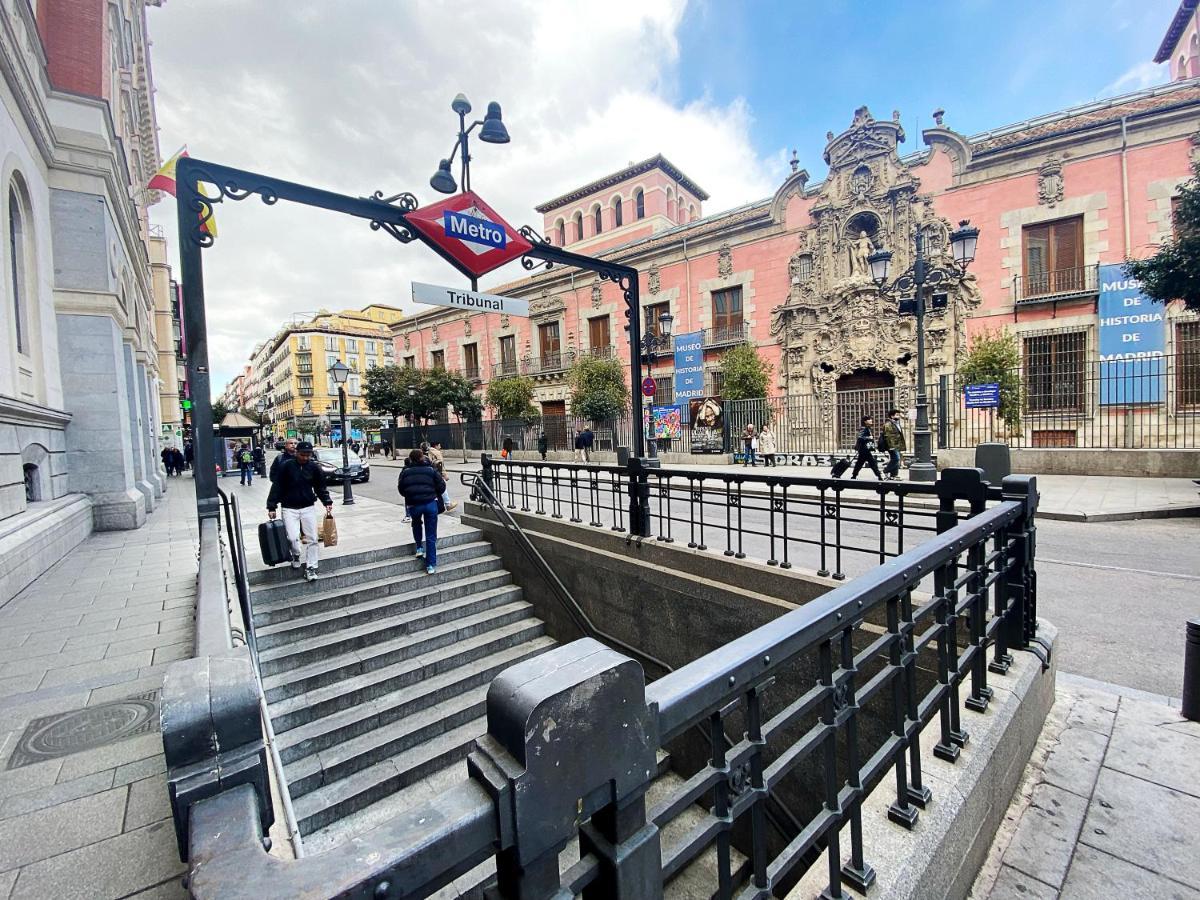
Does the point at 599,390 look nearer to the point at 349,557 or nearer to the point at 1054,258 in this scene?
the point at 1054,258

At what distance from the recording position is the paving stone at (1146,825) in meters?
2.11

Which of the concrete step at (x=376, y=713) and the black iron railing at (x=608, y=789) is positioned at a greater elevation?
the black iron railing at (x=608, y=789)

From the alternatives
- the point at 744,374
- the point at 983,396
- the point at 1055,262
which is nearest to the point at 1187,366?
the point at 1055,262

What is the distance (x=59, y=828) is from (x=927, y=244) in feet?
82.5

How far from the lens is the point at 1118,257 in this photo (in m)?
17.2

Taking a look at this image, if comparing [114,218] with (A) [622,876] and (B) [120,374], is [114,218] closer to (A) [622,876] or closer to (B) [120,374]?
(B) [120,374]

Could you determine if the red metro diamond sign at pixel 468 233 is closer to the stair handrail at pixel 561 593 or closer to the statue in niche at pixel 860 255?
the stair handrail at pixel 561 593

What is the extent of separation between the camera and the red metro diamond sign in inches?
238

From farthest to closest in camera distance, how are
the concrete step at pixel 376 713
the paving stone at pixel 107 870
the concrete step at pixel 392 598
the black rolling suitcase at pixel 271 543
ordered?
the black rolling suitcase at pixel 271 543, the concrete step at pixel 392 598, the concrete step at pixel 376 713, the paving stone at pixel 107 870

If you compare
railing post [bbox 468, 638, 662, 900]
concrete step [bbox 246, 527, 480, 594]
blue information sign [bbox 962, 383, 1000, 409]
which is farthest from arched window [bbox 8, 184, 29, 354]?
blue information sign [bbox 962, 383, 1000, 409]

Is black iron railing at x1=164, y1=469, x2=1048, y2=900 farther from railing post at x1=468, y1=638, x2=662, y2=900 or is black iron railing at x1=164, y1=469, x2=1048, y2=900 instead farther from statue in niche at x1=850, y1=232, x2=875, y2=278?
statue in niche at x1=850, y1=232, x2=875, y2=278

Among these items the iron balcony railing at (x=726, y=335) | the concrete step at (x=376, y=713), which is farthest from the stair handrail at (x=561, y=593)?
the iron balcony railing at (x=726, y=335)

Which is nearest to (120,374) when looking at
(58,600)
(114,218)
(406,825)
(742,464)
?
(114,218)

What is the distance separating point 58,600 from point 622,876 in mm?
8005
